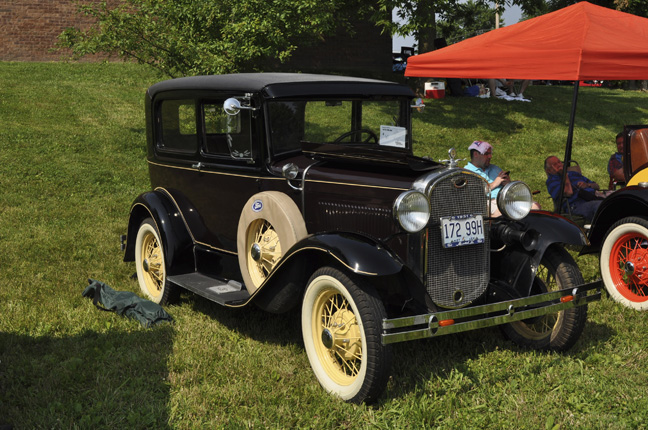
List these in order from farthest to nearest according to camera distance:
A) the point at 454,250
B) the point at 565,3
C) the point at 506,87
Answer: the point at 565,3 → the point at 506,87 → the point at 454,250

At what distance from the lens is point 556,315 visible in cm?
407

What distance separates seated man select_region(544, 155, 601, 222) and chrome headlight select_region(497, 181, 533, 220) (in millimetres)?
2866

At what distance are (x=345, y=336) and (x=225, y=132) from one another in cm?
193

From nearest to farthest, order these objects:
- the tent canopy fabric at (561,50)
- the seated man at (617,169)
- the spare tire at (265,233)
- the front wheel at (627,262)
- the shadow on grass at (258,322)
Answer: the spare tire at (265,233)
the shadow on grass at (258,322)
the front wheel at (627,262)
the tent canopy fabric at (561,50)
the seated man at (617,169)

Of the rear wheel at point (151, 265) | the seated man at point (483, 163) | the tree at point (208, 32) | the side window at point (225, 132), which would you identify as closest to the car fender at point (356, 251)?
the side window at point (225, 132)

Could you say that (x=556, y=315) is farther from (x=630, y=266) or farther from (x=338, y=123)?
(x=338, y=123)

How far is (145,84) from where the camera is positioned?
15.3m

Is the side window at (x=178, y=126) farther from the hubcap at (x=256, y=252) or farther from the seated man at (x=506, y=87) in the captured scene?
the seated man at (x=506, y=87)

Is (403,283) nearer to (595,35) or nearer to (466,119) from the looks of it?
(595,35)

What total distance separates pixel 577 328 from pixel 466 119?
11537mm

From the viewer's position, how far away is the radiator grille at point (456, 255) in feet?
11.7

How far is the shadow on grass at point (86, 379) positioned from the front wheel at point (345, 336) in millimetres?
903

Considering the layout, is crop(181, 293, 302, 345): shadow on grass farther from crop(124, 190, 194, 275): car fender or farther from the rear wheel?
crop(124, 190, 194, 275): car fender

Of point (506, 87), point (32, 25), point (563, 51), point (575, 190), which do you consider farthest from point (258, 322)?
point (32, 25)
